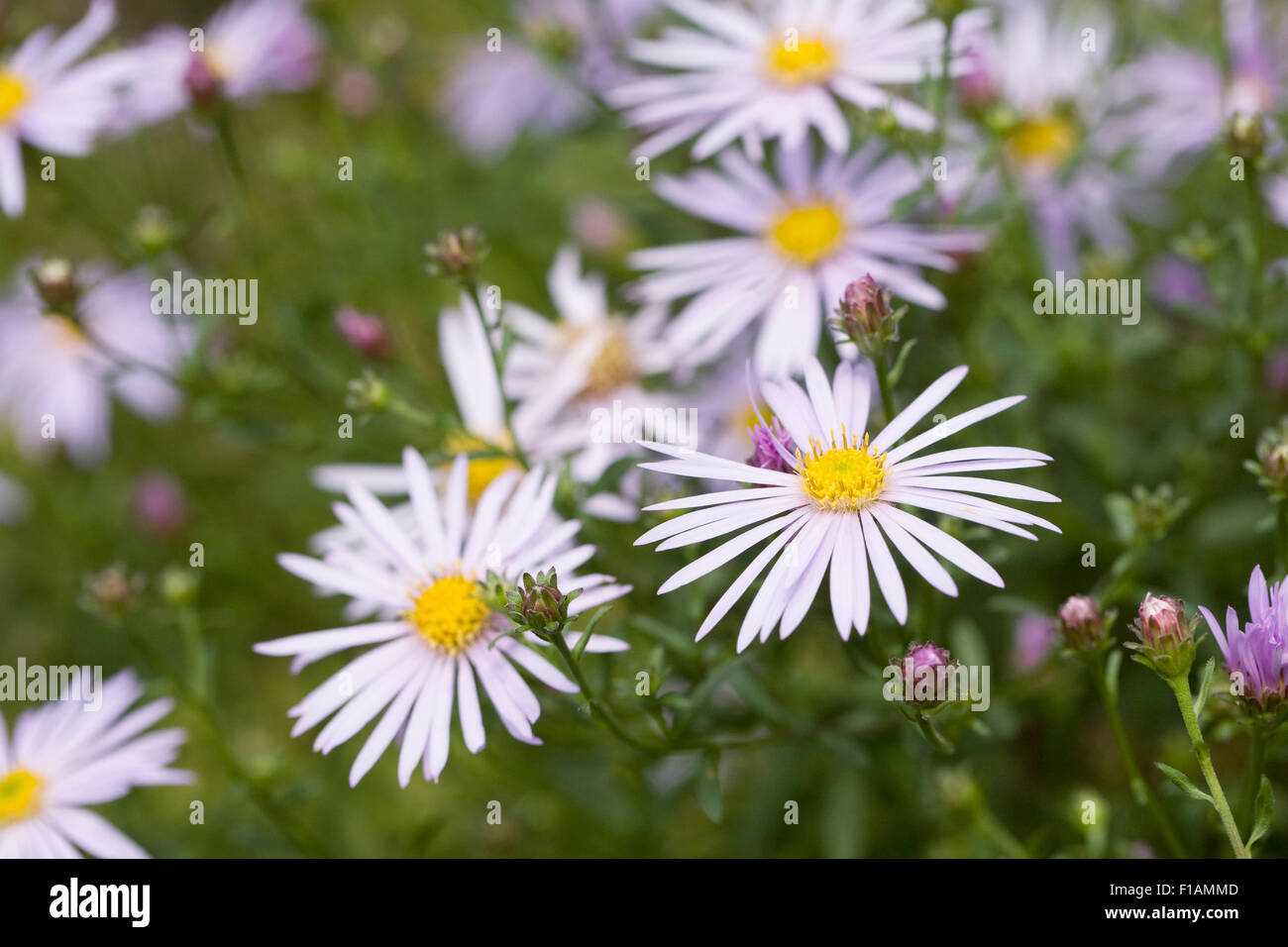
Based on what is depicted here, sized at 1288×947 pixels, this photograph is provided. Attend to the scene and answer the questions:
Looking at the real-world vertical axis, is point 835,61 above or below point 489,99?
below

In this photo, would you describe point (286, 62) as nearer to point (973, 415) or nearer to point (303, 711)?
point (303, 711)

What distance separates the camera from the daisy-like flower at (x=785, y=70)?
249 cm

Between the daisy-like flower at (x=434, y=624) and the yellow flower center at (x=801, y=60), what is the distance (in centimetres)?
102

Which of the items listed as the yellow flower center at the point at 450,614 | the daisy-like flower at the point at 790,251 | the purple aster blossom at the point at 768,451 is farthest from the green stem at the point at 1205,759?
the yellow flower center at the point at 450,614

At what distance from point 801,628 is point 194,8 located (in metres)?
3.75

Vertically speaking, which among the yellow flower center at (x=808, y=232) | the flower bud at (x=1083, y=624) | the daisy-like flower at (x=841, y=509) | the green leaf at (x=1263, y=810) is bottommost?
the green leaf at (x=1263, y=810)

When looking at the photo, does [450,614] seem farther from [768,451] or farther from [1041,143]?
[1041,143]

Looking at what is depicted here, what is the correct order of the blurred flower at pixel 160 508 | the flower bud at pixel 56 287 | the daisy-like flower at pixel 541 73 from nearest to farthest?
1. the flower bud at pixel 56 287
2. the daisy-like flower at pixel 541 73
3. the blurred flower at pixel 160 508

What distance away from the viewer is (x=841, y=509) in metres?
1.86

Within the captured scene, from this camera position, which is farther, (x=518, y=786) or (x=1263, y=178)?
(x=518, y=786)

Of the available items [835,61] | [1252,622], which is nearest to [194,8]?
[835,61]

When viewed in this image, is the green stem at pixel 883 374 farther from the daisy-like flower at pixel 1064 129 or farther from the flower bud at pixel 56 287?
the flower bud at pixel 56 287

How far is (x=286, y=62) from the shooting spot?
3.54 meters

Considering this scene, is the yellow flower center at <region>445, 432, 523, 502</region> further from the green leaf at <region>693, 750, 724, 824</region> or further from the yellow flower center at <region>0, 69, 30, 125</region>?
the yellow flower center at <region>0, 69, 30, 125</region>
